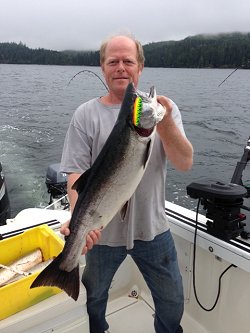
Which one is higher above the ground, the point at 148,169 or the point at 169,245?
the point at 148,169

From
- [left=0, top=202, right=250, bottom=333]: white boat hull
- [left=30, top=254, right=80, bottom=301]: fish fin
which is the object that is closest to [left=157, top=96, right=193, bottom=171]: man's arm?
[left=0, top=202, right=250, bottom=333]: white boat hull

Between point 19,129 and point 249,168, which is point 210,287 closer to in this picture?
point 249,168

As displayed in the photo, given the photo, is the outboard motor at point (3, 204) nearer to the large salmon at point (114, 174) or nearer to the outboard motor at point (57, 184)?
the outboard motor at point (57, 184)

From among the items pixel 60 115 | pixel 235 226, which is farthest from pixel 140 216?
pixel 60 115

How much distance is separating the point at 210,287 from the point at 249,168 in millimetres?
9750

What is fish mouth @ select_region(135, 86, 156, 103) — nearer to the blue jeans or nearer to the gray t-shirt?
the gray t-shirt

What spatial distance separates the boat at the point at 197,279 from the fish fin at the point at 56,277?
0.49 m

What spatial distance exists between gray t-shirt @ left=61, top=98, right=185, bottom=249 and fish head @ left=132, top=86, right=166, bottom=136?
589mm

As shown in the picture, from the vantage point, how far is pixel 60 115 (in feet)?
74.8

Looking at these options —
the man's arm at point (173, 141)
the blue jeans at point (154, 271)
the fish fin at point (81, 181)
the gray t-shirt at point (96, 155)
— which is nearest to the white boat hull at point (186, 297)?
the blue jeans at point (154, 271)

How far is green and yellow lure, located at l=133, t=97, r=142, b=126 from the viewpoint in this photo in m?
2.01

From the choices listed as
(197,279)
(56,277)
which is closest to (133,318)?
(197,279)

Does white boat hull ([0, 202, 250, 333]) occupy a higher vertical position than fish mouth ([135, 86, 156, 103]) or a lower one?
lower

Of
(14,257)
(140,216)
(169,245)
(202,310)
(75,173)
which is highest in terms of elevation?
(75,173)
